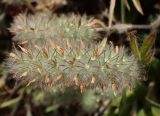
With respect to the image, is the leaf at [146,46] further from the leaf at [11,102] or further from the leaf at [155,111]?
the leaf at [11,102]

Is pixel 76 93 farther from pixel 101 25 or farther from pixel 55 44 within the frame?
pixel 55 44

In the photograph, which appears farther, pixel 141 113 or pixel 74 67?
pixel 141 113

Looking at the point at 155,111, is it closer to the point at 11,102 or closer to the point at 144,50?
the point at 144,50

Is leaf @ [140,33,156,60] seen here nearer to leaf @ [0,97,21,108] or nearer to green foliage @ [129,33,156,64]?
green foliage @ [129,33,156,64]

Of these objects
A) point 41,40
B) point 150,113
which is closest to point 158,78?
point 150,113

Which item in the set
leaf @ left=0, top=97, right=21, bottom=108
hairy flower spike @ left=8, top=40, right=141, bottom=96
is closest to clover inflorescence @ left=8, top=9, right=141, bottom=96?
hairy flower spike @ left=8, top=40, right=141, bottom=96

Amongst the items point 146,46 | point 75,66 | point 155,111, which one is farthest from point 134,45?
point 155,111

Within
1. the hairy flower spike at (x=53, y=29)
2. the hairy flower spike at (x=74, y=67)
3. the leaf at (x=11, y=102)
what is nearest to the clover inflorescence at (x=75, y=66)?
the hairy flower spike at (x=74, y=67)
